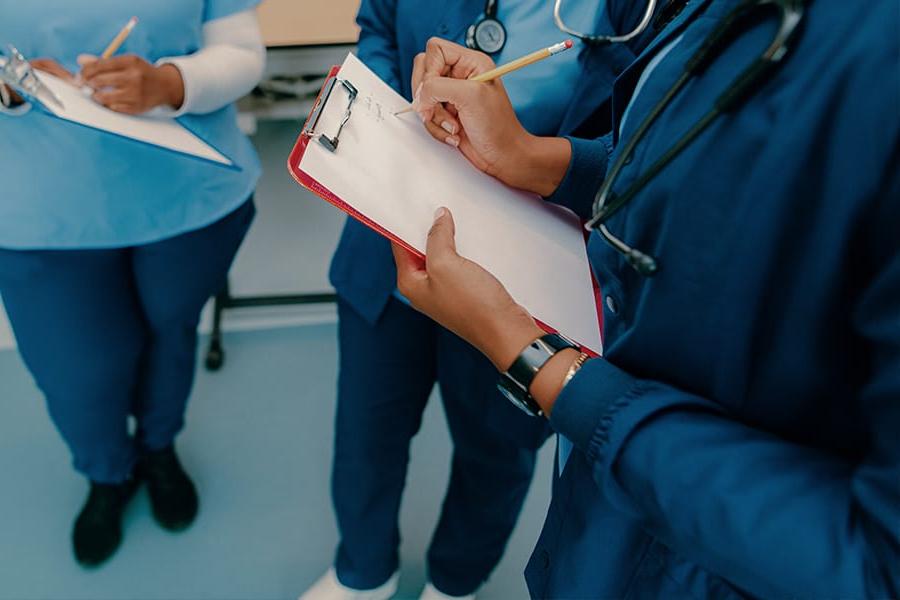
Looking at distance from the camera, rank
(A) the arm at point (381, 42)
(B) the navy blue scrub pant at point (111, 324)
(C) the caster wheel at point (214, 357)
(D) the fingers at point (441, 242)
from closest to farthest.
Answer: (D) the fingers at point (441, 242), (A) the arm at point (381, 42), (B) the navy blue scrub pant at point (111, 324), (C) the caster wheel at point (214, 357)

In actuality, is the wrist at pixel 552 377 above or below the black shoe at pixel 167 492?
above

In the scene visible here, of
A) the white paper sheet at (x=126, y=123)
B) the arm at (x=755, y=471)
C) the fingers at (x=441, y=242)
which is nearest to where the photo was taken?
the arm at (x=755, y=471)

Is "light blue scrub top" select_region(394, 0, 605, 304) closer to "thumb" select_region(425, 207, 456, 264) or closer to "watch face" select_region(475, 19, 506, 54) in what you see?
"watch face" select_region(475, 19, 506, 54)

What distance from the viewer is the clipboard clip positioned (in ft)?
2.16

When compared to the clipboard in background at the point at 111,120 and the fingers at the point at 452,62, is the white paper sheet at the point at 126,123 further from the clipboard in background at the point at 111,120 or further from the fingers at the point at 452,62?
the fingers at the point at 452,62

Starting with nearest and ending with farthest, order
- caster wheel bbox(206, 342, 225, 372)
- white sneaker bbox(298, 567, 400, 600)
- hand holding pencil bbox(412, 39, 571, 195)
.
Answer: hand holding pencil bbox(412, 39, 571, 195)
white sneaker bbox(298, 567, 400, 600)
caster wheel bbox(206, 342, 225, 372)

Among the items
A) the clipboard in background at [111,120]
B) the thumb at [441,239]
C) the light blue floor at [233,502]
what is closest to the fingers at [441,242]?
the thumb at [441,239]

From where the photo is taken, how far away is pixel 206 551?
4.71ft

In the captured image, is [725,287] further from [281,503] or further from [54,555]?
[54,555]

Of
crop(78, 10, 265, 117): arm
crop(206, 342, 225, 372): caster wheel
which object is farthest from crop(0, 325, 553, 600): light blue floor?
crop(78, 10, 265, 117): arm

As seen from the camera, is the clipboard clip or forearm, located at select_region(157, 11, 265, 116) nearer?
the clipboard clip

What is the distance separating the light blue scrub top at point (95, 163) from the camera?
0.93 metres

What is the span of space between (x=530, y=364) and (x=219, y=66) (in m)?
0.75

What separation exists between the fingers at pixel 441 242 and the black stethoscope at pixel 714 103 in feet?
0.48
